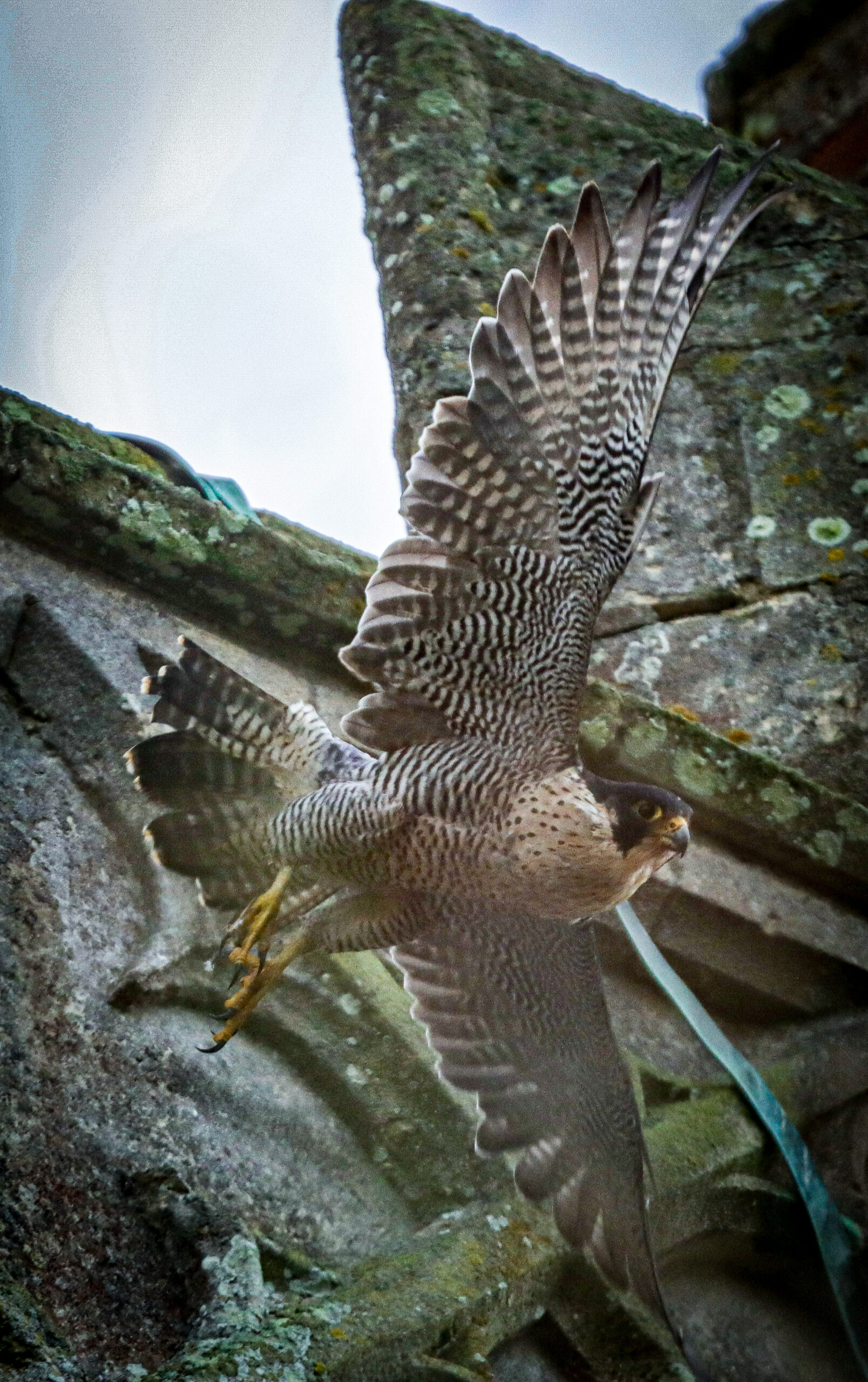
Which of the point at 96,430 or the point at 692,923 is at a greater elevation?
the point at 96,430

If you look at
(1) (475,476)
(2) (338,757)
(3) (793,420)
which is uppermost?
(3) (793,420)

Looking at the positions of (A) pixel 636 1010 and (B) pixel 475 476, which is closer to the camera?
(B) pixel 475 476

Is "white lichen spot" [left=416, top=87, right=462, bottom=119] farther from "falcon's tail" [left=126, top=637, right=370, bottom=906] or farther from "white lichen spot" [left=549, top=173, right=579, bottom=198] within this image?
"falcon's tail" [left=126, top=637, right=370, bottom=906]

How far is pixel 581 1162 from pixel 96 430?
6.86 feet

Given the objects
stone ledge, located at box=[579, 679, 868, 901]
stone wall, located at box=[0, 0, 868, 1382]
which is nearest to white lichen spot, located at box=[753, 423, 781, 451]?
stone wall, located at box=[0, 0, 868, 1382]

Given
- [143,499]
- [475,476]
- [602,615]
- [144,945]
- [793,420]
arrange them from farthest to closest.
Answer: [793,420]
[602,615]
[143,499]
[475,476]
[144,945]

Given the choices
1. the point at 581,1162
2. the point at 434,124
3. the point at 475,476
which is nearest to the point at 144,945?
the point at 581,1162

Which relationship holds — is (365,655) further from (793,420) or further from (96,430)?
(793,420)

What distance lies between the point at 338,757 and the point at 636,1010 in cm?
93

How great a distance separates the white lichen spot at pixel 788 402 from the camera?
430 centimetres

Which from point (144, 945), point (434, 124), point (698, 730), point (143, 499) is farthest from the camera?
point (434, 124)

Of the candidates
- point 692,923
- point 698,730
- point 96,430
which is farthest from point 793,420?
point 96,430

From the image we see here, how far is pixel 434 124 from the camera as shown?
4.66 meters

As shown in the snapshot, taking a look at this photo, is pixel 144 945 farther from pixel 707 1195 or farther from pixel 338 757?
pixel 707 1195
